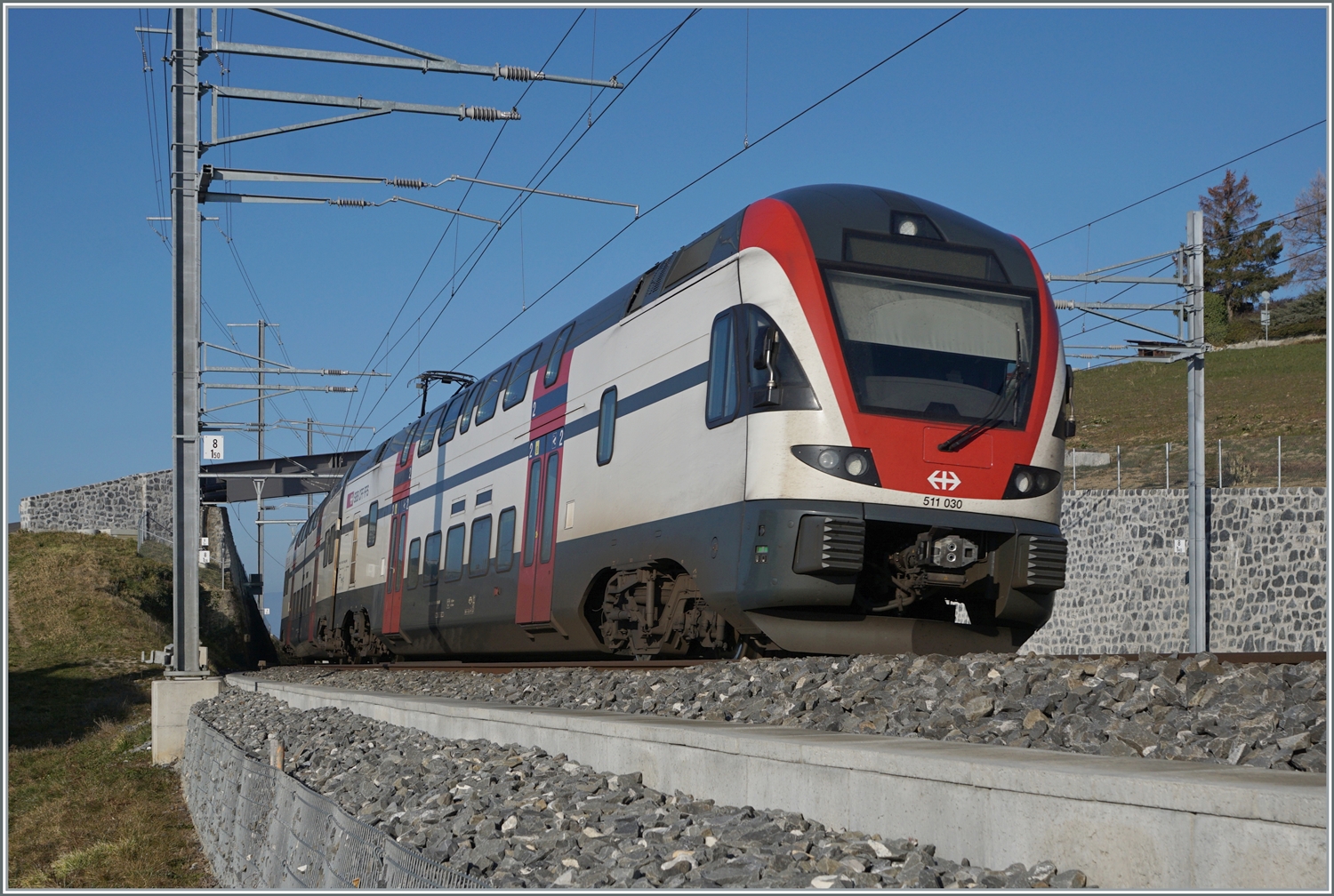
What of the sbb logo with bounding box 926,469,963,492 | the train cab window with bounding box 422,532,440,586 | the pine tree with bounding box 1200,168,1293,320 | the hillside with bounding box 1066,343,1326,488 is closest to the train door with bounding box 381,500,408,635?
the train cab window with bounding box 422,532,440,586

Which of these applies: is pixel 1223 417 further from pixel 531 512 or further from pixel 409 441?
pixel 531 512

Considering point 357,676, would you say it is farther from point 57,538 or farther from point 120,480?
point 120,480

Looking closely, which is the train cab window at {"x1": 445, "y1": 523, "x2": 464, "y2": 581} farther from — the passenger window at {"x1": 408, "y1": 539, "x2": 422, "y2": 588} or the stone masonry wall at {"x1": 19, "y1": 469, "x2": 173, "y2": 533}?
the stone masonry wall at {"x1": 19, "y1": 469, "x2": 173, "y2": 533}

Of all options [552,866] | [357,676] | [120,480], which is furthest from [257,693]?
[120,480]

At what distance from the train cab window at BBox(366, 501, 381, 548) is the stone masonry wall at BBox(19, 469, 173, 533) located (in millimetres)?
26068

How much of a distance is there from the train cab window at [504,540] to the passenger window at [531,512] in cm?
53

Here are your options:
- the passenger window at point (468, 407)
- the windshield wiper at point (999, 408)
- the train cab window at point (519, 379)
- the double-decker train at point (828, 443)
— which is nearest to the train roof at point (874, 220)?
the double-decker train at point (828, 443)

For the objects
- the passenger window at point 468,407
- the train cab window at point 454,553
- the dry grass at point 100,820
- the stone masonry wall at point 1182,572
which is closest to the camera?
the dry grass at point 100,820

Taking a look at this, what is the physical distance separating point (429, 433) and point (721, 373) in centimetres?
1086

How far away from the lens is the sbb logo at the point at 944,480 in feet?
29.3

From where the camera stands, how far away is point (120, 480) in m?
48.1

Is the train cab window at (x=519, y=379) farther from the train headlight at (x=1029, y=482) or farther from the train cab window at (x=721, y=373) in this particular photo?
the train headlight at (x=1029, y=482)

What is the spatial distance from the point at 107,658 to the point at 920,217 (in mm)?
21180

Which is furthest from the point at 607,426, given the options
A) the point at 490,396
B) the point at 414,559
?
the point at 414,559
